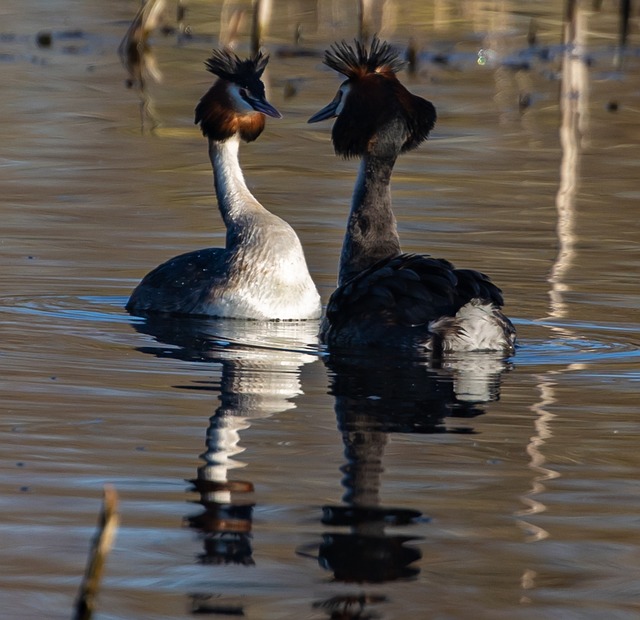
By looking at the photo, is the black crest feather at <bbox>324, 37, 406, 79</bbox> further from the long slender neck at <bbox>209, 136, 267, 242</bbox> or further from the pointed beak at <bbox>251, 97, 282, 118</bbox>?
the long slender neck at <bbox>209, 136, 267, 242</bbox>

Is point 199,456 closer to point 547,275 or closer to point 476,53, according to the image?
point 547,275

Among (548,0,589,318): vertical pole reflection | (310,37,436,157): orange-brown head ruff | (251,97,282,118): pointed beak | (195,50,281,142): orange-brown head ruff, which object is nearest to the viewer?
(310,37,436,157): orange-brown head ruff

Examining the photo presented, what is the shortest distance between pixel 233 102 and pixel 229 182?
51 cm

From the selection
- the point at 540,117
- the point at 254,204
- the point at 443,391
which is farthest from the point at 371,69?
the point at 540,117

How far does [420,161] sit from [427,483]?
9397 mm

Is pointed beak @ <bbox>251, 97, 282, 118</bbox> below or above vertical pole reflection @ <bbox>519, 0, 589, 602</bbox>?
above

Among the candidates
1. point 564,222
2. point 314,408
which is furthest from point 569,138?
point 314,408

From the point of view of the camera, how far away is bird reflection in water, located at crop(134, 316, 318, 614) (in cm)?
471

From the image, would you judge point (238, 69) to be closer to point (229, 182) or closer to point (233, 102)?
point (233, 102)

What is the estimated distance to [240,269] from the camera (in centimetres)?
920

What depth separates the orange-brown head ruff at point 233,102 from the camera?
31.9ft

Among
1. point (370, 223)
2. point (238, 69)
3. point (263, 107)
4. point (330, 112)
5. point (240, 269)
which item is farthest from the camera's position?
point (238, 69)

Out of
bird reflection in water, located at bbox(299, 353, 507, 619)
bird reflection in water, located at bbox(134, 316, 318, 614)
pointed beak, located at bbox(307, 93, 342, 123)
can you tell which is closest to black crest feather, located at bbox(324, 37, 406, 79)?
pointed beak, located at bbox(307, 93, 342, 123)

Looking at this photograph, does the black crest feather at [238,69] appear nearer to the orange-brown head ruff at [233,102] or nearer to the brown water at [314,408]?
the orange-brown head ruff at [233,102]
